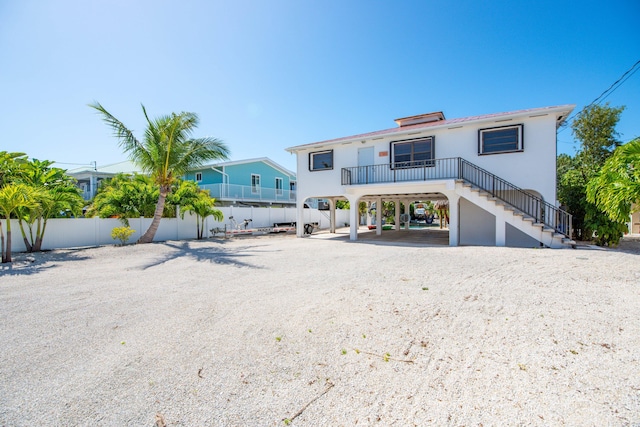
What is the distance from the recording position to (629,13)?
10.4m

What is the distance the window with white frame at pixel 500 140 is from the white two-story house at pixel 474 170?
4 cm

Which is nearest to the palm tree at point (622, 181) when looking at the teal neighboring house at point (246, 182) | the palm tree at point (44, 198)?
the palm tree at point (44, 198)

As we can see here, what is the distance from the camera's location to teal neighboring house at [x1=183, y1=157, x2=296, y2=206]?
2548cm

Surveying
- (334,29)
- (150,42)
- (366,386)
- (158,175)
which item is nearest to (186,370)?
(366,386)

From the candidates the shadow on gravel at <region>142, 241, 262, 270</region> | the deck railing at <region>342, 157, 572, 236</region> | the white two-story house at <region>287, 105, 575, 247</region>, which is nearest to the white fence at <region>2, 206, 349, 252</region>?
the shadow on gravel at <region>142, 241, 262, 270</region>

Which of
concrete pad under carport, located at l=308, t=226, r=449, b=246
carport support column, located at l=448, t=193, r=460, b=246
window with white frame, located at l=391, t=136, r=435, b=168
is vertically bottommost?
concrete pad under carport, located at l=308, t=226, r=449, b=246

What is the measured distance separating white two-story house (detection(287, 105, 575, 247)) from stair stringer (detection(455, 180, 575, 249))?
3cm

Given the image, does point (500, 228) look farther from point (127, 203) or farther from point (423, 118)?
point (127, 203)

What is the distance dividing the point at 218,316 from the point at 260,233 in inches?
675

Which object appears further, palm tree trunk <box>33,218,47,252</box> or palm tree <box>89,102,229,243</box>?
palm tree <box>89,102,229,243</box>

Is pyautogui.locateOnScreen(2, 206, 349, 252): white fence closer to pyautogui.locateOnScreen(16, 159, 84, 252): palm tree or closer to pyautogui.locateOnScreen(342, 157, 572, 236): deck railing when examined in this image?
pyautogui.locateOnScreen(16, 159, 84, 252): palm tree

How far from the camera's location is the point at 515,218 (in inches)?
444

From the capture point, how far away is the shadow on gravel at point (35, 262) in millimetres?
8273

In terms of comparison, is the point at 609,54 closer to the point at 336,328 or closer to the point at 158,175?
the point at 336,328
